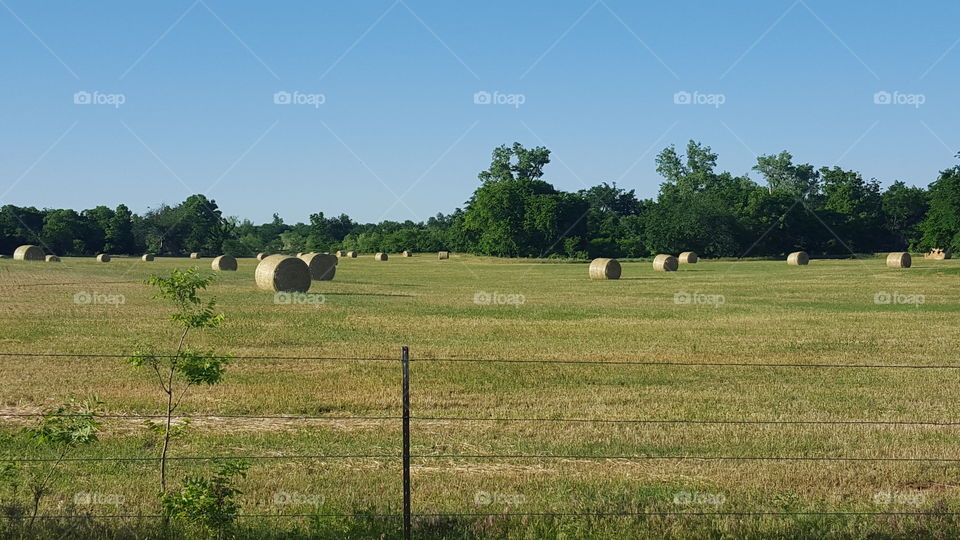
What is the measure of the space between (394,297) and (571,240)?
8281 cm

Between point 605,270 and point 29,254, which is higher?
point 29,254

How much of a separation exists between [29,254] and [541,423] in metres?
74.8

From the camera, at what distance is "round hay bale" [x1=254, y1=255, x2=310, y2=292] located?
3994 cm

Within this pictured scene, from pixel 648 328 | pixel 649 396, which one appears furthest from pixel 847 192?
pixel 649 396

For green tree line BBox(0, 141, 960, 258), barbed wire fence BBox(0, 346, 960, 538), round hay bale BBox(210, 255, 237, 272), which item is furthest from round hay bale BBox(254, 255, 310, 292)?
green tree line BBox(0, 141, 960, 258)

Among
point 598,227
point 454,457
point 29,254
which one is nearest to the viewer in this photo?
point 454,457

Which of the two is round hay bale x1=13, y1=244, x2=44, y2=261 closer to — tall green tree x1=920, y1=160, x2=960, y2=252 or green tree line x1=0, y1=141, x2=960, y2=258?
green tree line x1=0, y1=141, x2=960, y2=258

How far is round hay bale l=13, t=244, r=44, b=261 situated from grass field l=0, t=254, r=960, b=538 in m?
54.8

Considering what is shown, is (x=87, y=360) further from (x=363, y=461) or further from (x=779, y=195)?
(x=779, y=195)

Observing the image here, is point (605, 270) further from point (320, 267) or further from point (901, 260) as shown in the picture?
point (901, 260)

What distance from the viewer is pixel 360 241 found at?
158000 millimetres

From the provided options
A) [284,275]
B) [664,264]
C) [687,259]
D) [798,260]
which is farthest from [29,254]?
[798,260]

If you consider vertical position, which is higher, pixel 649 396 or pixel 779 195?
pixel 779 195

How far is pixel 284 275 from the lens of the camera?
40.1m
